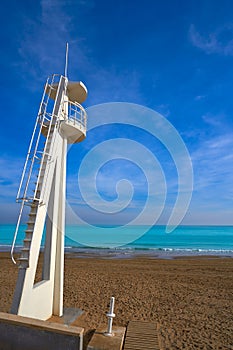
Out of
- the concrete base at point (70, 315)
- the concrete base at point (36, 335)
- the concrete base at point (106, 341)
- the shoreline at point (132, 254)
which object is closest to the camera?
the concrete base at point (36, 335)

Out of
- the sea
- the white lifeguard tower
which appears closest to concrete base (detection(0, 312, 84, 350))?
the white lifeguard tower

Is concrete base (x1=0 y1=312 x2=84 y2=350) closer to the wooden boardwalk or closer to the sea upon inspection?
the wooden boardwalk

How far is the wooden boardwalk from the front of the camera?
15.3ft

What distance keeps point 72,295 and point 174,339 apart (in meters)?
4.38

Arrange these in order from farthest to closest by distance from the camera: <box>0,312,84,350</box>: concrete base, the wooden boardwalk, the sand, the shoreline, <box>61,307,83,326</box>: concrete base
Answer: the shoreline, <box>61,307,83,326</box>: concrete base, the sand, the wooden boardwalk, <box>0,312,84,350</box>: concrete base

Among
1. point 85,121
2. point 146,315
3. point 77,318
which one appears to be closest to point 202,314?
point 146,315

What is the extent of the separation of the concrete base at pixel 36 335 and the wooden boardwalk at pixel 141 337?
207 centimetres

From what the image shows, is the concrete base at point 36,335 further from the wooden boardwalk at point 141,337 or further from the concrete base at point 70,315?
the concrete base at point 70,315

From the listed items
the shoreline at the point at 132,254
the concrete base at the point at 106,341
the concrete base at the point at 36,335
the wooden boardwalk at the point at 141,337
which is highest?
the shoreline at the point at 132,254

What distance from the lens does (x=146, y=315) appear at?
7.06 meters

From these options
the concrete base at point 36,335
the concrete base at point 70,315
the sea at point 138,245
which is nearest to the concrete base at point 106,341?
the concrete base at point 70,315

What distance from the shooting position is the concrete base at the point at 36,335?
300 centimetres

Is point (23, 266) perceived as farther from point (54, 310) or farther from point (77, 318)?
point (77, 318)

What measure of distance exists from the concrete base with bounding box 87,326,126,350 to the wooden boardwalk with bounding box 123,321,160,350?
0.65ft
